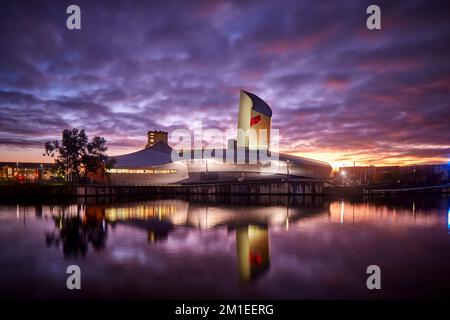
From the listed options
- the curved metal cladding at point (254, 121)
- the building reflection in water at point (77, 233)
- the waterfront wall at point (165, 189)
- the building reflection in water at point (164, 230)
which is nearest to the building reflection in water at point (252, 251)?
the building reflection in water at point (164, 230)

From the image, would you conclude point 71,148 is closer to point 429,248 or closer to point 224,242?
point 224,242

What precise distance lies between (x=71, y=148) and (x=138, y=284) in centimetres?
5455

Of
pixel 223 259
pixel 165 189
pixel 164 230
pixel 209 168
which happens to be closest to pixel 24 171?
pixel 165 189

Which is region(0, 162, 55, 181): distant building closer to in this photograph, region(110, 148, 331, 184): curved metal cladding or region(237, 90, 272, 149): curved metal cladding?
region(110, 148, 331, 184): curved metal cladding

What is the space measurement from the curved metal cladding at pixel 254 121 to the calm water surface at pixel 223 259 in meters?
61.5

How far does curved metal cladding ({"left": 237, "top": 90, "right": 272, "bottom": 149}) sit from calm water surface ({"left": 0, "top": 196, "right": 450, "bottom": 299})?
2422 inches

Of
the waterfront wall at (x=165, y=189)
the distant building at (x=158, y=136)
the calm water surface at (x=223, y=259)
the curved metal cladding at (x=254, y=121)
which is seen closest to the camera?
the calm water surface at (x=223, y=259)

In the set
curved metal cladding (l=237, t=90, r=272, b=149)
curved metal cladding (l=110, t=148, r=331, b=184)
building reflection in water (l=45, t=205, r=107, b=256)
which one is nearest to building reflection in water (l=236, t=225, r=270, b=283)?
building reflection in water (l=45, t=205, r=107, b=256)

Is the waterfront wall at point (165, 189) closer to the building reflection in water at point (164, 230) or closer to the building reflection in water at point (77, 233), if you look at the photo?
the building reflection in water at point (164, 230)

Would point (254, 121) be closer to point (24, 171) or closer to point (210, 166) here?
point (210, 166)

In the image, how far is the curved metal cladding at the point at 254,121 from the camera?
286ft

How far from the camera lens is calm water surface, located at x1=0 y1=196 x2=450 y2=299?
1198cm

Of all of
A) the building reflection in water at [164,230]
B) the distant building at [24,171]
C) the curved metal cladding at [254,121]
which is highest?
the curved metal cladding at [254,121]
